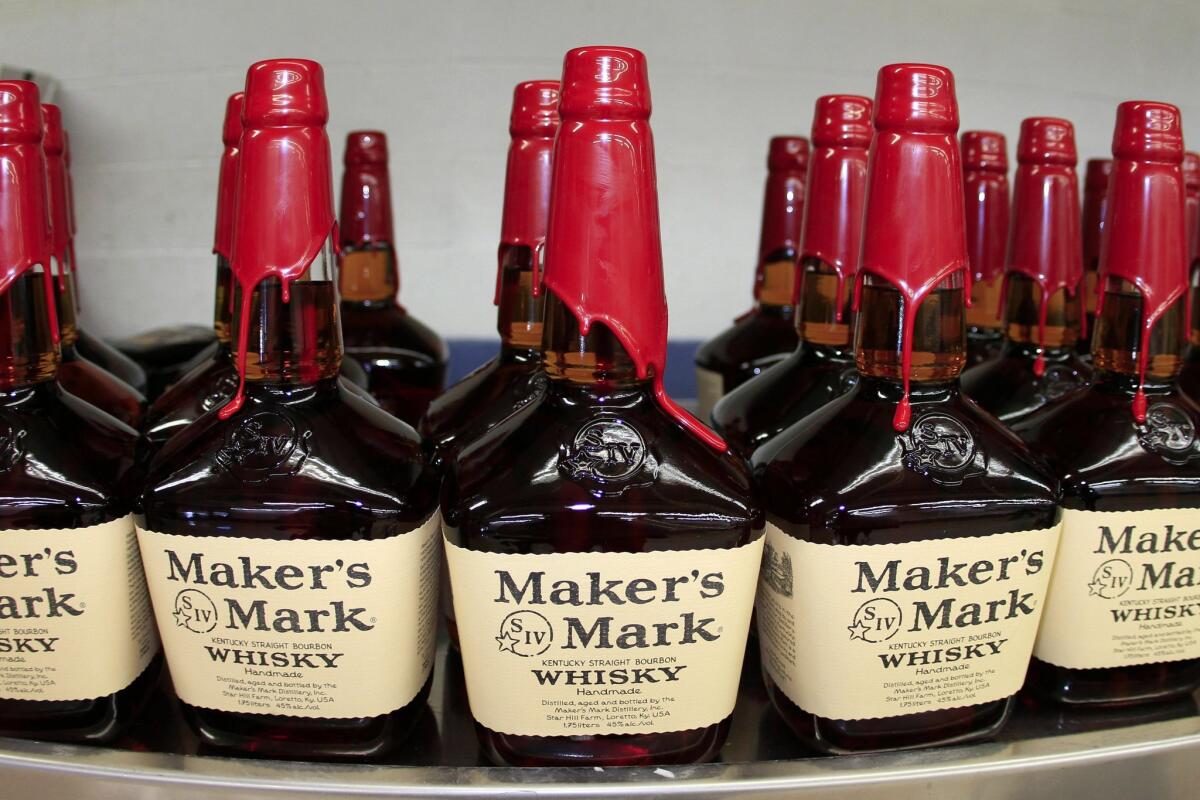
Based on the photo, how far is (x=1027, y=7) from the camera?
4.68ft

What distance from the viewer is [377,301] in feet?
3.11

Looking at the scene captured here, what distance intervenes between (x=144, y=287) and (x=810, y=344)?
1.07 metres

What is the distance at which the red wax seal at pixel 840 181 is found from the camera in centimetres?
71

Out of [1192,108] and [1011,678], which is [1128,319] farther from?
[1192,108]

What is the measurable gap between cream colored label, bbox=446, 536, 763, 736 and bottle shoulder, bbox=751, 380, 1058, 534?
0.05 metres

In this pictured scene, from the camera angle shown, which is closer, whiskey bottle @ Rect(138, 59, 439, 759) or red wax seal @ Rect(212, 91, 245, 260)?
Answer: whiskey bottle @ Rect(138, 59, 439, 759)

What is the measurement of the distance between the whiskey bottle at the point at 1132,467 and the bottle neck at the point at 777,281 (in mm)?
341

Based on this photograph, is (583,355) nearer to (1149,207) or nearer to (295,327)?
(295,327)

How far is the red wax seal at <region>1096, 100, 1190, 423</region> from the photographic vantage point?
0.58 metres

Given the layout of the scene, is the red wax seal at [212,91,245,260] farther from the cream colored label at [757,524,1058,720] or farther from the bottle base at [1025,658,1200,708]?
the bottle base at [1025,658,1200,708]

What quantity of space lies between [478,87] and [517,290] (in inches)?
30.4

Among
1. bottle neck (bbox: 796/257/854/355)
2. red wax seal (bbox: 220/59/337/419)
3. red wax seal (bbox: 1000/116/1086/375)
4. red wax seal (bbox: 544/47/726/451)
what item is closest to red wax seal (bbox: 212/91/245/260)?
red wax seal (bbox: 220/59/337/419)

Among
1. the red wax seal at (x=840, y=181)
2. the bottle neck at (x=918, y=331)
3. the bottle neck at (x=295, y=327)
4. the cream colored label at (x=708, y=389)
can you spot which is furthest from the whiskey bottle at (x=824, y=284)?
the bottle neck at (x=295, y=327)

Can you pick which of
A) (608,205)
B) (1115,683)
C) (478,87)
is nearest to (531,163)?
(608,205)
